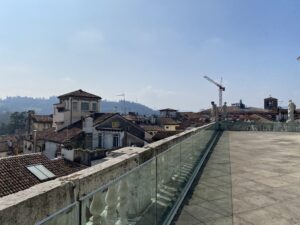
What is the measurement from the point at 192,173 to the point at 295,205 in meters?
2.46

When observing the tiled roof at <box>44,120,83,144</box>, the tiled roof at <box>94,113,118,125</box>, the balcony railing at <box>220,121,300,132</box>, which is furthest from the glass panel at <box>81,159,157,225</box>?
the tiled roof at <box>94,113,118,125</box>

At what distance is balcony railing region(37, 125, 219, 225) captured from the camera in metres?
1.91

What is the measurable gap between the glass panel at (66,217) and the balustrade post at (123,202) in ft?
2.94

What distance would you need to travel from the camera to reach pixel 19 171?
16.8m

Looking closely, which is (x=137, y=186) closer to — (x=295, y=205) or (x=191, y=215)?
(x=191, y=215)

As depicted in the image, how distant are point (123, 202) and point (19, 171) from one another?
16.0m

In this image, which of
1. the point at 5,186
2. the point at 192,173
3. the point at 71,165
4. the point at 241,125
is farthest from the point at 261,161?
the point at 241,125

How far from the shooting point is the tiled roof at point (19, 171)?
14.9 m

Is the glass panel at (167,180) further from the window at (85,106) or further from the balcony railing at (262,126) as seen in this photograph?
the window at (85,106)

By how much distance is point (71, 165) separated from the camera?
74.1 ft

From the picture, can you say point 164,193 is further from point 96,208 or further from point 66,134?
point 66,134

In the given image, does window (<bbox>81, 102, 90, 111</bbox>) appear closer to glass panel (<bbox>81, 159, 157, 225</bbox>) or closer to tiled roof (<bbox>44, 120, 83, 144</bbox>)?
tiled roof (<bbox>44, 120, 83, 144</bbox>)

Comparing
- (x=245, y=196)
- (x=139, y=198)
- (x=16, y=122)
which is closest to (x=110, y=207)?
(x=139, y=198)

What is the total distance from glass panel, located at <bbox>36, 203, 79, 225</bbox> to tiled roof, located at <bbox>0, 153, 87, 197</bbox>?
1380cm
